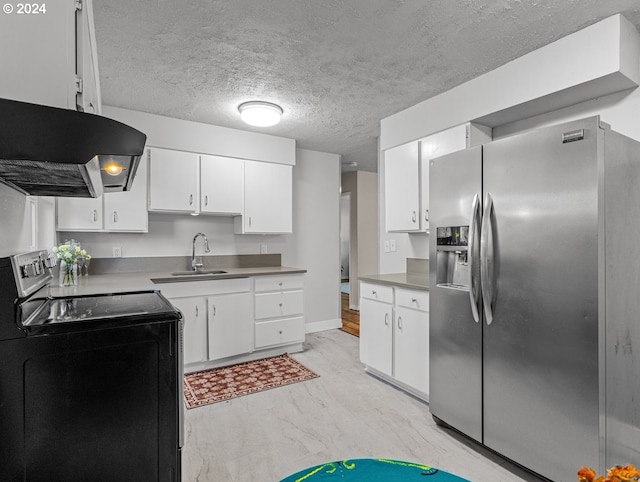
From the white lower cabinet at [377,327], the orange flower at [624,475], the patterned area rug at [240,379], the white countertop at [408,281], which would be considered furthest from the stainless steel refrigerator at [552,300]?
the patterned area rug at [240,379]

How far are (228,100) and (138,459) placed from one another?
2719 millimetres

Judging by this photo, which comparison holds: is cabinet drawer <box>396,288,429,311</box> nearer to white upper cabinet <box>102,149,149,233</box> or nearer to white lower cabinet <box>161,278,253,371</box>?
white lower cabinet <box>161,278,253,371</box>

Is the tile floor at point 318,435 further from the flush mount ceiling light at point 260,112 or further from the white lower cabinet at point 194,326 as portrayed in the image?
the flush mount ceiling light at point 260,112

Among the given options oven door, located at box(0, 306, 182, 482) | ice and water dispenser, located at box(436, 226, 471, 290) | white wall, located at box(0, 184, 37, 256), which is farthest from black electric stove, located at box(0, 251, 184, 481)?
ice and water dispenser, located at box(436, 226, 471, 290)

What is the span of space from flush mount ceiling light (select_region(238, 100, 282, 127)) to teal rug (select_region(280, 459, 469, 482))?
9.11 ft

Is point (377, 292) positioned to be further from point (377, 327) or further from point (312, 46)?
point (312, 46)

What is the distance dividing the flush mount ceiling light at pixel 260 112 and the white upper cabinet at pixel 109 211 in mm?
997

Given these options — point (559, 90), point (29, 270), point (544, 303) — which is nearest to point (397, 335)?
point (544, 303)

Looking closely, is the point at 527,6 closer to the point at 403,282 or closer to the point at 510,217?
the point at 510,217

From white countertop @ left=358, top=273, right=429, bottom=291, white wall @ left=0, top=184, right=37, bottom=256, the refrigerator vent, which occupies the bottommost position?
white countertop @ left=358, top=273, right=429, bottom=291

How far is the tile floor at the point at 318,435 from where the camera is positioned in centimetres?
197

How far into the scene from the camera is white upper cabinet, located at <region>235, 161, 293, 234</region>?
12.8 ft

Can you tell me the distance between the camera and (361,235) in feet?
20.1

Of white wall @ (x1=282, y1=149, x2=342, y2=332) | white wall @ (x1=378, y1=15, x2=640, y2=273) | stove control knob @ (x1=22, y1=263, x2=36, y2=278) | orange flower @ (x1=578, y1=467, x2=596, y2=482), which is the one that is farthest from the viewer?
white wall @ (x1=282, y1=149, x2=342, y2=332)
